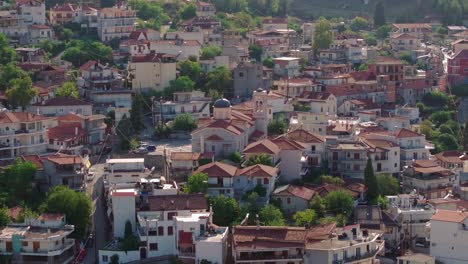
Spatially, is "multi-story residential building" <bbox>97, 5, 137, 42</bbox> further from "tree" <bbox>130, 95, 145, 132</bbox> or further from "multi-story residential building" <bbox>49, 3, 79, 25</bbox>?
"tree" <bbox>130, 95, 145, 132</bbox>

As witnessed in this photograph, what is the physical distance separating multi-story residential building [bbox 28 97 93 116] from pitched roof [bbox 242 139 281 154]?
6348 millimetres

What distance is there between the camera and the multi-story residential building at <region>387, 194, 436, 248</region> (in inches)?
1131

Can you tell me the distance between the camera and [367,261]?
2634 centimetres

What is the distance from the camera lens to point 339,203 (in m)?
28.8

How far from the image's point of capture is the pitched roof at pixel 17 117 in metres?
31.5

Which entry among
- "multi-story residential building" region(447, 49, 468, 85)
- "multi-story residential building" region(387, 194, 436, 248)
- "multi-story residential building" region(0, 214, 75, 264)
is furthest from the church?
"multi-story residential building" region(447, 49, 468, 85)

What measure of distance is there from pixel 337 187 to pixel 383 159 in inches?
120

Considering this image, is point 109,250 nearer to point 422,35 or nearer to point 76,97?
point 76,97

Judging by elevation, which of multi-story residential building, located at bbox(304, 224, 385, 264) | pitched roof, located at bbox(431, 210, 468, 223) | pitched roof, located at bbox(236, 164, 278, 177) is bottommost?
multi-story residential building, located at bbox(304, 224, 385, 264)

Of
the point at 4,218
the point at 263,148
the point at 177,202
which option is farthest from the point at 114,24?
the point at 177,202

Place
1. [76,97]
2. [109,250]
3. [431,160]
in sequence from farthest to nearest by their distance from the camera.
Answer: [76,97]
[431,160]
[109,250]

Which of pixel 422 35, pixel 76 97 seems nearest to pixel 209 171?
pixel 76 97

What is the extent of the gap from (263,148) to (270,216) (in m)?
3.29

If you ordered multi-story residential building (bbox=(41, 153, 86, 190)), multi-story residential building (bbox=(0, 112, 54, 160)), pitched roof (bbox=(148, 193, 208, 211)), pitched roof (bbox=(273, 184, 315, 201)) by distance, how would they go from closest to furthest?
pitched roof (bbox=(148, 193, 208, 211)) < pitched roof (bbox=(273, 184, 315, 201)) < multi-story residential building (bbox=(41, 153, 86, 190)) < multi-story residential building (bbox=(0, 112, 54, 160))
